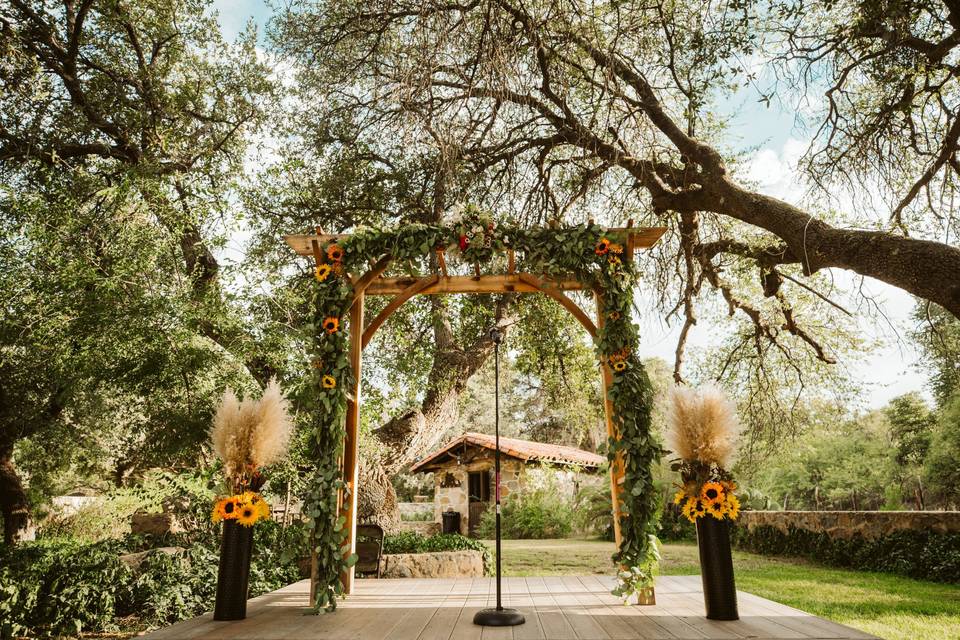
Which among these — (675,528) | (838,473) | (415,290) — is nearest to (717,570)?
(415,290)

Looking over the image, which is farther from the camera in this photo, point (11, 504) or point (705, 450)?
point (11, 504)

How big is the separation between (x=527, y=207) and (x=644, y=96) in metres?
1.71

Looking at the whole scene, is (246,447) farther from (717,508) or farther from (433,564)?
(433,564)

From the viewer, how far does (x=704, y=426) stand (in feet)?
11.7

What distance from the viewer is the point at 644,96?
18.7 feet

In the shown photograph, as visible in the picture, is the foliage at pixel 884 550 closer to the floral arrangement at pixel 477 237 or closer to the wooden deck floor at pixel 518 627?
the wooden deck floor at pixel 518 627

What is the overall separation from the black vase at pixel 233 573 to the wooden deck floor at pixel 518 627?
0.10 m

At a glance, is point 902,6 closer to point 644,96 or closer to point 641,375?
point 644,96

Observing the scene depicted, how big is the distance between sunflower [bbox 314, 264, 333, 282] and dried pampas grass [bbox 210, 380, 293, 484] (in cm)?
90

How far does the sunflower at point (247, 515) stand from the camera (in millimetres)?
3635

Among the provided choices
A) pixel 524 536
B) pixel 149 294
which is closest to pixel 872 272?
pixel 149 294

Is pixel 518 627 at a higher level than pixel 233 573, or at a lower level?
lower

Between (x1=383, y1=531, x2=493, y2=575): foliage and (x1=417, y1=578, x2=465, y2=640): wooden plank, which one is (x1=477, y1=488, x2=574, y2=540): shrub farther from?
(x1=417, y1=578, x2=465, y2=640): wooden plank

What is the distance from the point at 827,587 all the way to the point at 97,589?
318 inches
